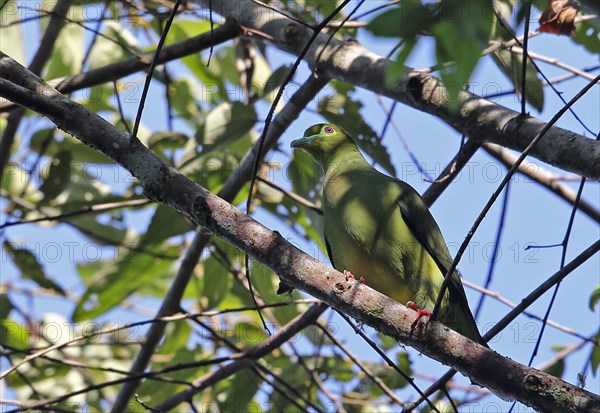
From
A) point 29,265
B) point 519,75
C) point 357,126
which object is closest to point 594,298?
point 519,75

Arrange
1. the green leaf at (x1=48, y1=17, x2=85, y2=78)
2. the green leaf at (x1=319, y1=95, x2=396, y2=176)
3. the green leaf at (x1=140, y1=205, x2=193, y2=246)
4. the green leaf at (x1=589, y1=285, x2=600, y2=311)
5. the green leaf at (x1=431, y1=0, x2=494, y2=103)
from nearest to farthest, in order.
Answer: the green leaf at (x1=431, y1=0, x2=494, y2=103) → the green leaf at (x1=589, y1=285, x2=600, y2=311) → the green leaf at (x1=319, y1=95, x2=396, y2=176) → the green leaf at (x1=140, y1=205, x2=193, y2=246) → the green leaf at (x1=48, y1=17, x2=85, y2=78)

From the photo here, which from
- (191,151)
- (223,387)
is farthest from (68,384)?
(191,151)

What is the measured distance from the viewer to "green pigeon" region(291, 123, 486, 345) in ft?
13.3

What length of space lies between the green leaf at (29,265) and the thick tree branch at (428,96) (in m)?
2.03

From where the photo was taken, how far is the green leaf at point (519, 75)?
14.1 ft

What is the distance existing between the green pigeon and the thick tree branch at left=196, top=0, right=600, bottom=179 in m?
0.52

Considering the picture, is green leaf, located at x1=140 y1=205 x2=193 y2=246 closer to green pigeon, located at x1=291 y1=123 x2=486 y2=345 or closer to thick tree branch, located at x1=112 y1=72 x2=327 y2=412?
thick tree branch, located at x1=112 y1=72 x2=327 y2=412

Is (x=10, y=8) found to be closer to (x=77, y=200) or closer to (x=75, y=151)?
(x=75, y=151)

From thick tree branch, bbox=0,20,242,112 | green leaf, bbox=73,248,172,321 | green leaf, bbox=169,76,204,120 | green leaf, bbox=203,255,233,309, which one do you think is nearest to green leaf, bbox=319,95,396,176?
thick tree branch, bbox=0,20,242,112

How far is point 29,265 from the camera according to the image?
213 inches

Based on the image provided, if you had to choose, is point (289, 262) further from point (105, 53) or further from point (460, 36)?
point (105, 53)

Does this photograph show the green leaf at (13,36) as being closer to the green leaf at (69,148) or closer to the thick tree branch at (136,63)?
the green leaf at (69,148)

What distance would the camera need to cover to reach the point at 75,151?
18.7ft

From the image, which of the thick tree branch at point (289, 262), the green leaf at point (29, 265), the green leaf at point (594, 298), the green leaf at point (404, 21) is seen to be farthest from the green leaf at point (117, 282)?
the green leaf at point (404, 21)
